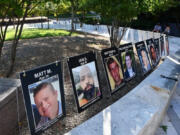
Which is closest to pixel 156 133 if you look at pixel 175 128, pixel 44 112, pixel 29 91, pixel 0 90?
pixel 175 128

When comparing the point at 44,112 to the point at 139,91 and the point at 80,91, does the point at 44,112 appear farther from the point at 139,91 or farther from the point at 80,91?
the point at 139,91

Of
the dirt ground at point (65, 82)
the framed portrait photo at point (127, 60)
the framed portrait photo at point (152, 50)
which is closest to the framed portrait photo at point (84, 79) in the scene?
the dirt ground at point (65, 82)

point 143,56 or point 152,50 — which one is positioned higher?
point 152,50

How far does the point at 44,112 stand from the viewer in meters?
2.86

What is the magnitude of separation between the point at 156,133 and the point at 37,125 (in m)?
2.44

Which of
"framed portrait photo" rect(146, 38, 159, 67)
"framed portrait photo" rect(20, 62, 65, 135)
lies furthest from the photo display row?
"framed portrait photo" rect(146, 38, 159, 67)

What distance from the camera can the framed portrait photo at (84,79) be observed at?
10.8 feet

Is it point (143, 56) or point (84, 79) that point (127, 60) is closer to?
point (143, 56)

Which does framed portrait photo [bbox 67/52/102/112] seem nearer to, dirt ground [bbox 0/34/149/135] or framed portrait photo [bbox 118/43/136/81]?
dirt ground [bbox 0/34/149/135]

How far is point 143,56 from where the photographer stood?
229 inches

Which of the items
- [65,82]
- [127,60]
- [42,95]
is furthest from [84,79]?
[65,82]

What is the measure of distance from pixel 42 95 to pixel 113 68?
2.08m

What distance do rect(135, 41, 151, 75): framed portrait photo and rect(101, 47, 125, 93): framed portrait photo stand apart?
56.8 inches

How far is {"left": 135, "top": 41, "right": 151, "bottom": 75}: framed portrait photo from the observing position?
222 inches
